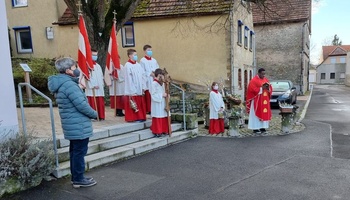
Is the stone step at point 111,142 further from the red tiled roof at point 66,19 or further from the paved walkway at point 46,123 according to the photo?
the red tiled roof at point 66,19

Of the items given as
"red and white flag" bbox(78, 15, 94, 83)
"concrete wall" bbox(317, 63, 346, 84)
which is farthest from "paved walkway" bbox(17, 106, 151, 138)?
"concrete wall" bbox(317, 63, 346, 84)

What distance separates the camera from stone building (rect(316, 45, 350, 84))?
59219 mm

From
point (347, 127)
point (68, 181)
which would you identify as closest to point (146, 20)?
point (347, 127)

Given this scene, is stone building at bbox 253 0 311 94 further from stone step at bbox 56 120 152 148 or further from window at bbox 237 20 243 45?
stone step at bbox 56 120 152 148

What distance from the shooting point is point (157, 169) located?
17.5ft

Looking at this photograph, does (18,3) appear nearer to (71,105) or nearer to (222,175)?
(71,105)

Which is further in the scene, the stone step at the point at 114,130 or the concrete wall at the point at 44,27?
the concrete wall at the point at 44,27

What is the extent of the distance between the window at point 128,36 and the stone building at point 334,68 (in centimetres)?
5587

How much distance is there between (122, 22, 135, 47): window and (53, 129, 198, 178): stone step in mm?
9437

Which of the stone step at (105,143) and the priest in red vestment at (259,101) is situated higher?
the priest in red vestment at (259,101)

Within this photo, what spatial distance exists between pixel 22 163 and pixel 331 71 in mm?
66904

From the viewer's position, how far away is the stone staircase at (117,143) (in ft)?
17.3

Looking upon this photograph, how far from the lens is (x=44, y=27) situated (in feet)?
56.8

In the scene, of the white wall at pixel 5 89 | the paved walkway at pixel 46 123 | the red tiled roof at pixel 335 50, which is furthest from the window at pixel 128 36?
the red tiled roof at pixel 335 50
